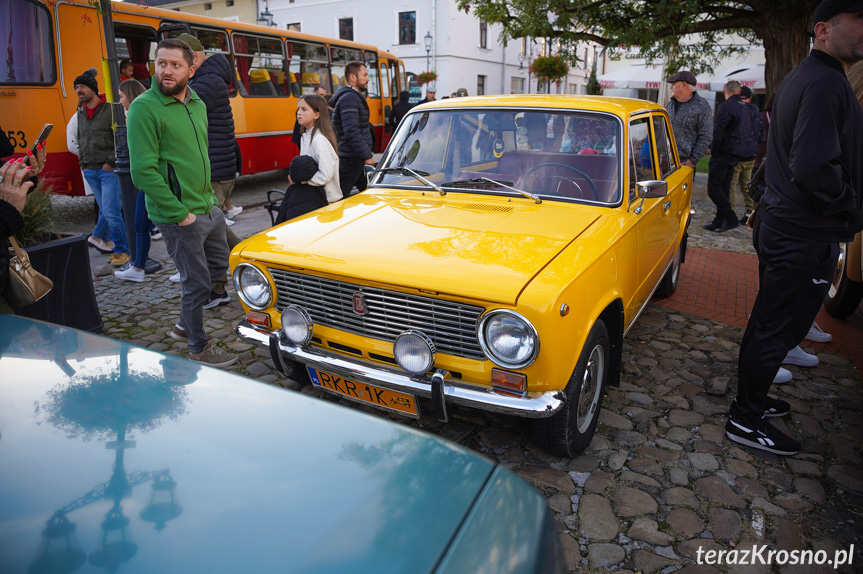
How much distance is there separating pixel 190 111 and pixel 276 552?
3.42 m

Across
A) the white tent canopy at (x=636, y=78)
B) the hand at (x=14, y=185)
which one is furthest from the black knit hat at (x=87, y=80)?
the white tent canopy at (x=636, y=78)

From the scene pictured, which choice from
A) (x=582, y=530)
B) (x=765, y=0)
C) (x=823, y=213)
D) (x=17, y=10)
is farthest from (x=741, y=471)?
(x=765, y=0)

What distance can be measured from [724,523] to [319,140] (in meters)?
4.06

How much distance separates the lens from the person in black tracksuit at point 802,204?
2555mm

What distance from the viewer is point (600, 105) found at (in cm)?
369

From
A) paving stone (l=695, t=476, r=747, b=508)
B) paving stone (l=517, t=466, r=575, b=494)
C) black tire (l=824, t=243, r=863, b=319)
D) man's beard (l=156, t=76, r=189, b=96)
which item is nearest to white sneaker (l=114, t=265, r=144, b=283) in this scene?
man's beard (l=156, t=76, r=189, b=96)

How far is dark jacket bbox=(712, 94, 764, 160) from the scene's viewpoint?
7.76 metres

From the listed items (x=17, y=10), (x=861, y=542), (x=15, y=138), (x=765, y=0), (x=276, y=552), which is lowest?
(x=861, y=542)

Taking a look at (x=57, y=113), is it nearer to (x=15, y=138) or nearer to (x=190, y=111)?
(x=15, y=138)

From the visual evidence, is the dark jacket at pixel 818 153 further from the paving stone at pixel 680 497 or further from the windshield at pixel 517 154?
the paving stone at pixel 680 497

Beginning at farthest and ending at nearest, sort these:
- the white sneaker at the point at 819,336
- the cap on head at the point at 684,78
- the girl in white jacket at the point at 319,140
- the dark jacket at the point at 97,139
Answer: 1. the cap on head at the point at 684,78
2. the dark jacket at the point at 97,139
3. the girl in white jacket at the point at 319,140
4. the white sneaker at the point at 819,336

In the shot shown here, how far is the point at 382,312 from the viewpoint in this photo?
110 inches

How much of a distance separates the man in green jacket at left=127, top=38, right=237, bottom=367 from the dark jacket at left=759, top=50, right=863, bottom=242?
336 cm

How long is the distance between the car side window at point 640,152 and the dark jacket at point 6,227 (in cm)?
311
